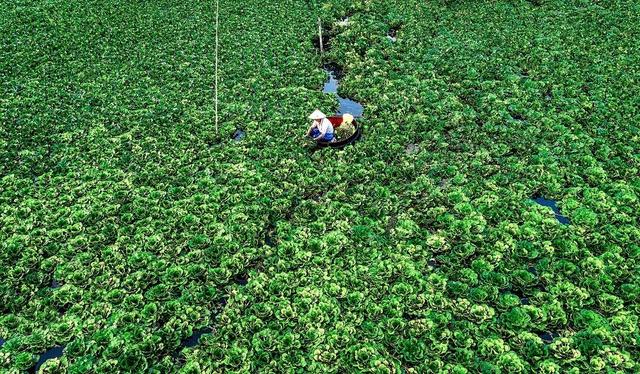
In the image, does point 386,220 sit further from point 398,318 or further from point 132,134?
point 132,134

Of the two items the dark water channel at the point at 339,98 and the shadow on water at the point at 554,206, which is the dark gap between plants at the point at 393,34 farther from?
the shadow on water at the point at 554,206

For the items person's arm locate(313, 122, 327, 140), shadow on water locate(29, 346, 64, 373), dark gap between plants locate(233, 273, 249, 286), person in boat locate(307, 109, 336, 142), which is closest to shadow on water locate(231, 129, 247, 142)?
person in boat locate(307, 109, 336, 142)

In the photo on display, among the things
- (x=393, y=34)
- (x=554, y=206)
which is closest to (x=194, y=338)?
(x=554, y=206)

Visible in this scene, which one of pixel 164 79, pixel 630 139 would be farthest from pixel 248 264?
pixel 630 139

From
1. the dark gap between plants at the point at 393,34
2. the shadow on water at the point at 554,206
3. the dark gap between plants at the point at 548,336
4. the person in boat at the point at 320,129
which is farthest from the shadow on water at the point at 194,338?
the dark gap between plants at the point at 393,34

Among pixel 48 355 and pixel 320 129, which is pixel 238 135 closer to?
pixel 320 129

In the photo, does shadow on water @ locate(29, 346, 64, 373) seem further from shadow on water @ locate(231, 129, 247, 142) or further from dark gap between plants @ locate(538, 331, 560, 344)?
dark gap between plants @ locate(538, 331, 560, 344)
